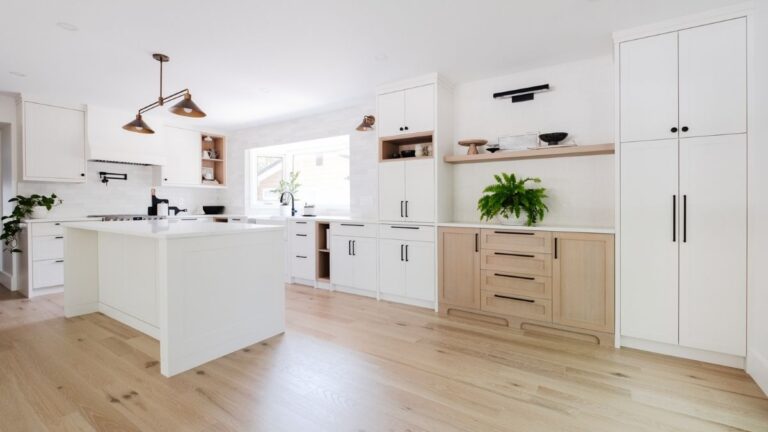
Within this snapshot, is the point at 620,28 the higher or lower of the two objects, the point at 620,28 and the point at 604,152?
the higher

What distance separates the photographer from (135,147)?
5.16m

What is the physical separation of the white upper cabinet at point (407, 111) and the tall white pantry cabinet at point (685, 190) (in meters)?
1.66

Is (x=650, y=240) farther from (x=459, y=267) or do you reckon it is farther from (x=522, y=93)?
(x=522, y=93)

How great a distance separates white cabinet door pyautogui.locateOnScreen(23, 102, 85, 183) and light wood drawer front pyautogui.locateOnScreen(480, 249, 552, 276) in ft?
17.3

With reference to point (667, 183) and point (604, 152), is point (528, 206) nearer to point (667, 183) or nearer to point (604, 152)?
point (604, 152)

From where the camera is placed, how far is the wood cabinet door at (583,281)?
2.76 meters

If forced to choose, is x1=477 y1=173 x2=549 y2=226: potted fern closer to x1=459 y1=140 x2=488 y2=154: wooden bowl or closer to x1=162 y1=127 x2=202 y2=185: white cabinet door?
x1=459 y1=140 x2=488 y2=154: wooden bowl

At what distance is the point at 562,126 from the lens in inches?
133

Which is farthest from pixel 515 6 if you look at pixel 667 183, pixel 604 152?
pixel 667 183

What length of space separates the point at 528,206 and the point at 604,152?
A: 763 millimetres

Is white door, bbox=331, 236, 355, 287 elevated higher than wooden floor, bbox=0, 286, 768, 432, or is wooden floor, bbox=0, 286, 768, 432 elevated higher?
white door, bbox=331, 236, 355, 287

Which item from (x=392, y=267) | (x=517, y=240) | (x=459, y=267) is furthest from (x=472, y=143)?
(x=392, y=267)

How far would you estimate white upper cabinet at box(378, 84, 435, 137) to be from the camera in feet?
12.1

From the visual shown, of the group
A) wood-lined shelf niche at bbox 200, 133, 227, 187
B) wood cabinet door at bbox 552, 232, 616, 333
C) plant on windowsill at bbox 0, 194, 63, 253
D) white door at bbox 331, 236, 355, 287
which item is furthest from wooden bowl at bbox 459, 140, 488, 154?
plant on windowsill at bbox 0, 194, 63, 253
